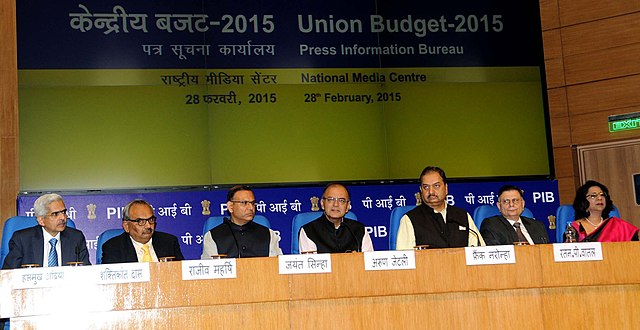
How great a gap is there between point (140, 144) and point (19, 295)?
3.21 meters

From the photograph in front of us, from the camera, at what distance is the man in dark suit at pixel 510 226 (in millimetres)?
5246

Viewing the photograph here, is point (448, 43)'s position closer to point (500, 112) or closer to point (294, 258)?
point (500, 112)

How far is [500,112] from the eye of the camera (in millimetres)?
7094

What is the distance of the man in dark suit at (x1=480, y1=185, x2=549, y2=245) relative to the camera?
17.2 ft

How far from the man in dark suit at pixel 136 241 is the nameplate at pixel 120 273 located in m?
1.35

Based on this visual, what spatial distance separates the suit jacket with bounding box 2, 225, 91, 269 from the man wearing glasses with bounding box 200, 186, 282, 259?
71cm

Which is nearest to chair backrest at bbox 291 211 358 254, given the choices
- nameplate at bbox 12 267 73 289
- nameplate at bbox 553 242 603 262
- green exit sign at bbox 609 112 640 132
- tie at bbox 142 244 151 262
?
tie at bbox 142 244 151 262

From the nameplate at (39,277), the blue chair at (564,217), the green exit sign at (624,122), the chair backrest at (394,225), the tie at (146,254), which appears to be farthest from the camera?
the green exit sign at (624,122)

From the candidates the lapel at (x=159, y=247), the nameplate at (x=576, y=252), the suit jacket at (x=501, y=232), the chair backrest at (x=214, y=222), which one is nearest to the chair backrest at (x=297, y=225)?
the chair backrest at (x=214, y=222)

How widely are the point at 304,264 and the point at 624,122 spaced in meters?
4.09

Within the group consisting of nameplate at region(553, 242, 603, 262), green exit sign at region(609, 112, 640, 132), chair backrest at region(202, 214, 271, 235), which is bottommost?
nameplate at region(553, 242, 603, 262)

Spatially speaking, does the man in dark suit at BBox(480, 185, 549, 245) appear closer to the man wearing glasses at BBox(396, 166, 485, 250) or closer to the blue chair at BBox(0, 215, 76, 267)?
the man wearing glasses at BBox(396, 166, 485, 250)

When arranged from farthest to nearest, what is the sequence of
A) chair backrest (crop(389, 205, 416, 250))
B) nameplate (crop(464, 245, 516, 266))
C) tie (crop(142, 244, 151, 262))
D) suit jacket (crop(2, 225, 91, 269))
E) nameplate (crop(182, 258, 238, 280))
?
chair backrest (crop(389, 205, 416, 250)) → tie (crop(142, 244, 151, 262)) → suit jacket (crop(2, 225, 91, 269)) → nameplate (crop(464, 245, 516, 266)) → nameplate (crop(182, 258, 238, 280))

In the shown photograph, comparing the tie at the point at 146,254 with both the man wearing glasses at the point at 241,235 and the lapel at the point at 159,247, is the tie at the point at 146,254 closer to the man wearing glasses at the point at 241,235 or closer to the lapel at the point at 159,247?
the lapel at the point at 159,247
